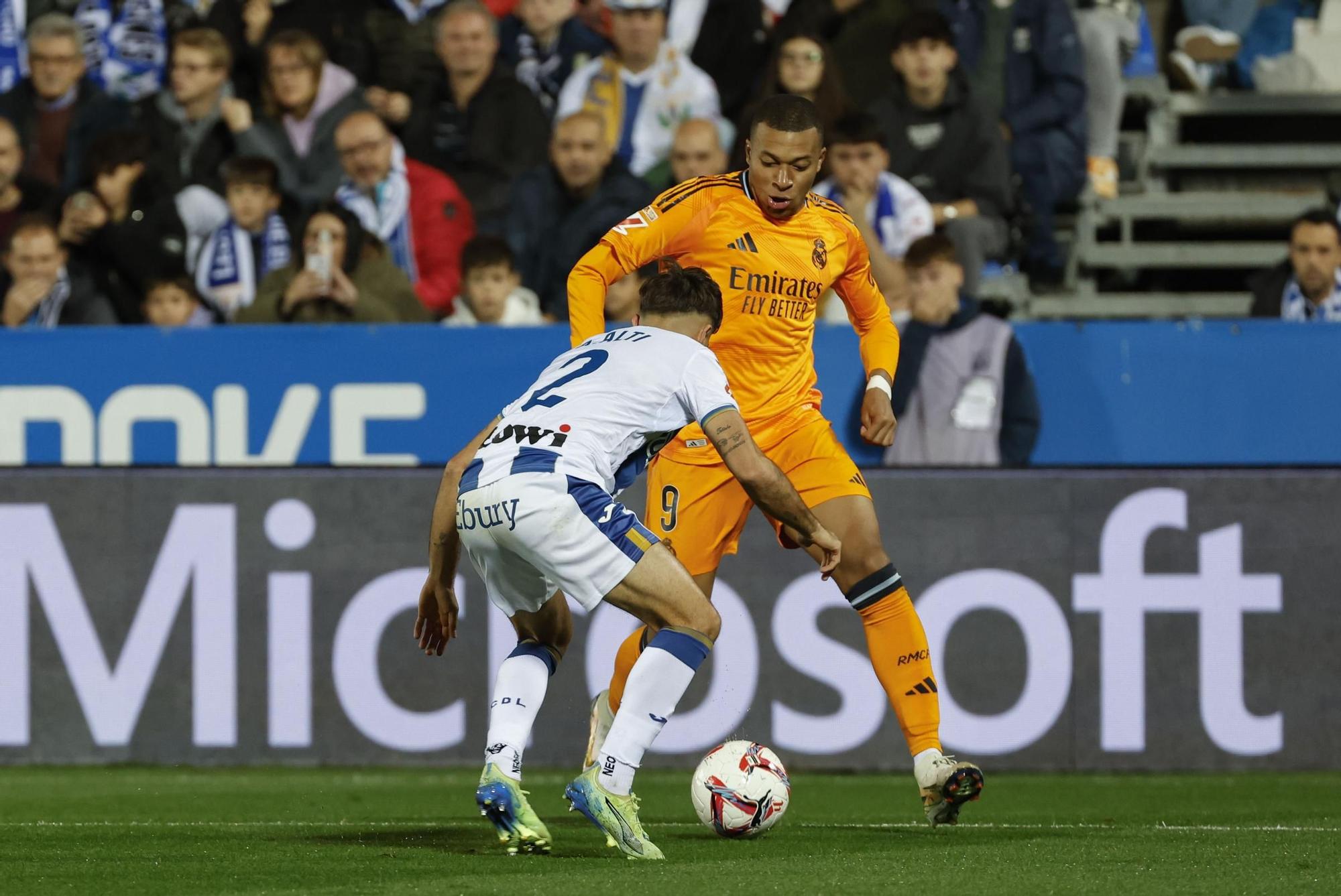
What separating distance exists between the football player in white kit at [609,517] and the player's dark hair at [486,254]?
4.92 m

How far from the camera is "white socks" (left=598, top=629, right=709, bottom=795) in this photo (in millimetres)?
5512

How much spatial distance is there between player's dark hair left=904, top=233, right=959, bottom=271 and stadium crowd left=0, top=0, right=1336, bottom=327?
209 mm

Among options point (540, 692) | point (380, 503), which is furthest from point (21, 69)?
point (540, 692)

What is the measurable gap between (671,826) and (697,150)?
16.6 feet

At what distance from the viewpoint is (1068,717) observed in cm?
919

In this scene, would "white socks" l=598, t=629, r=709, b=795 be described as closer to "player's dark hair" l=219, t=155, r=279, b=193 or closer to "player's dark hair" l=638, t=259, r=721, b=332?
"player's dark hair" l=638, t=259, r=721, b=332

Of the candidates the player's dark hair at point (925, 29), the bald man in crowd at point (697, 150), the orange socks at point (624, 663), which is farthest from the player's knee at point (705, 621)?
the player's dark hair at point (925, 29)

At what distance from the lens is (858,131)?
10711 millimetres

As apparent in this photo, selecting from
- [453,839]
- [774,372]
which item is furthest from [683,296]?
[453,839]

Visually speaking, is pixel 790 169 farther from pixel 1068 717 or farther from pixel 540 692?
pixel 1068 717

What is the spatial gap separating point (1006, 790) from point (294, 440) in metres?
4.14

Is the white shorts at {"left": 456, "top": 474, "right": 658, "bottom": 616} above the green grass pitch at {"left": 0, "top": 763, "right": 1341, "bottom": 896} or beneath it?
above

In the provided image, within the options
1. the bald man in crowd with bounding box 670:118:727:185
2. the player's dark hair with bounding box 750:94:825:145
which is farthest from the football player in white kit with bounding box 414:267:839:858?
the bald man in crowd with bounding box 670:118:727:185

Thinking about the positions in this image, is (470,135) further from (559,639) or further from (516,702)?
(516,702)
